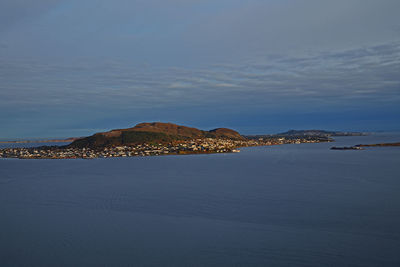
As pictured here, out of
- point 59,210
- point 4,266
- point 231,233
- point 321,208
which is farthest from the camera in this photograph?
point 59,210

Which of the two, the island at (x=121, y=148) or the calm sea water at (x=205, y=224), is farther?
the island at (x=121, y=148)

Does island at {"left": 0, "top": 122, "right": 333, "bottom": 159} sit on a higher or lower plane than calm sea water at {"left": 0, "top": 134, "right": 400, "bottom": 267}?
higher

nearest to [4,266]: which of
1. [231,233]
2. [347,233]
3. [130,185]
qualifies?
[231,233]

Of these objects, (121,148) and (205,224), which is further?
(121,148)

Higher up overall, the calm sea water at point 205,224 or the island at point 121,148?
the island at point 121,148

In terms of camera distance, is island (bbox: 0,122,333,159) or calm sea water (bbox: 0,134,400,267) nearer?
calm sea water (bbox: 0,134,400,267)

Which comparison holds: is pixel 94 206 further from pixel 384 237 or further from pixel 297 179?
pixel 297 179

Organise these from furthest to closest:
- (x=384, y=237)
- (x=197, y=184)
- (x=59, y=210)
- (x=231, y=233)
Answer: (x=197, y=184) → (x=59, y=210) → (x=231, y=233) → (x=384, y=237)

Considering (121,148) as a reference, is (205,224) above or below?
below
